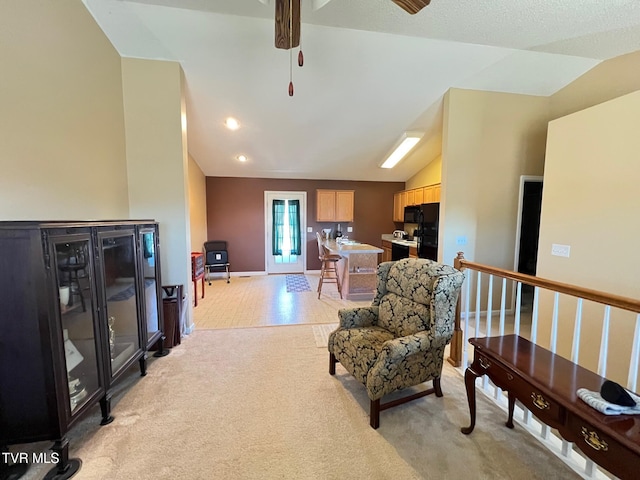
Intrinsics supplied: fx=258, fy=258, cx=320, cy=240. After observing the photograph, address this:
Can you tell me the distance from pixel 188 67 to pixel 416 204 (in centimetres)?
462

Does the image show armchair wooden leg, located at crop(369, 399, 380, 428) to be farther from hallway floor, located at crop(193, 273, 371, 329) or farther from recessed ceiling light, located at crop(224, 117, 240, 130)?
recessed ceiling light, located at crop(224, 117, 240, 130)

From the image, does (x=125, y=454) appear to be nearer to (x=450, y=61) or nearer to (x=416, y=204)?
(x=450, y=61)

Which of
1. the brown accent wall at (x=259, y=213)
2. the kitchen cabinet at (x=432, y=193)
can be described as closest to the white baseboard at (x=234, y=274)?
the brown accent wall at (x=259, y=213)

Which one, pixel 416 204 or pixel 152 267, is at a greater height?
pixel 416 204

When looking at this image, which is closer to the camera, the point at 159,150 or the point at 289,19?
the point at 289,19

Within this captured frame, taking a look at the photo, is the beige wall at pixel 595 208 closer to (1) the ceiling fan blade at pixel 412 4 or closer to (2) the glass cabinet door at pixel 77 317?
(1) the ceiling fan blade at pixel 412 4

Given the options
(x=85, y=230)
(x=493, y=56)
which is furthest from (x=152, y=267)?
(x=493, y=56)

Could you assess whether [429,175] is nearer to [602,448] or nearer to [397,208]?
[397,208]

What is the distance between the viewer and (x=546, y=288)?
5.60ft

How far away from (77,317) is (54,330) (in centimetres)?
25

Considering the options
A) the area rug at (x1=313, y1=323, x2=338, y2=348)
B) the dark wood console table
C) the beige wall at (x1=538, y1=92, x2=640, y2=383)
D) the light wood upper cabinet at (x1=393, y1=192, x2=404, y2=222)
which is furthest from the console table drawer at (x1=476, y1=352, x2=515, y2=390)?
the light wood upper cabinet at (x1=393, y1=192, x2=404, y2=222)

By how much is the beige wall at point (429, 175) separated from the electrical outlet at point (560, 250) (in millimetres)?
2412

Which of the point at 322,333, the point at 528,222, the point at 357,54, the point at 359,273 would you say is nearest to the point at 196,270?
the point at 322,333

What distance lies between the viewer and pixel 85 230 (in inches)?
64.8
